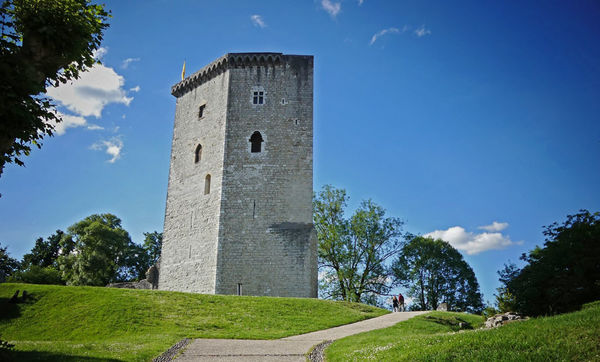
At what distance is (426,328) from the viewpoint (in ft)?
45.5

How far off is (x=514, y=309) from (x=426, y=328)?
12.5 ft

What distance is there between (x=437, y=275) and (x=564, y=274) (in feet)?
86.4

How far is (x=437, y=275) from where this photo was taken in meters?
34.9

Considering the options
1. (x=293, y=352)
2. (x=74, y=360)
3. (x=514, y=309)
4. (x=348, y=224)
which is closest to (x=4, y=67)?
(x=74, y=360)

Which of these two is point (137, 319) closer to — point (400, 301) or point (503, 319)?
point (503, 319)

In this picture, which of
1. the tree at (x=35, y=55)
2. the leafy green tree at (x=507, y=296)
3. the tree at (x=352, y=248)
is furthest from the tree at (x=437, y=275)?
the tree at (x=35, y=55)

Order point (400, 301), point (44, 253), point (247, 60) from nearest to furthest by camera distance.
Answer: point (247, 60), point (400, 301), point (44, 253)

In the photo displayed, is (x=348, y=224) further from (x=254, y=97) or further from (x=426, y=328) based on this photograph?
(x=426, y=328)

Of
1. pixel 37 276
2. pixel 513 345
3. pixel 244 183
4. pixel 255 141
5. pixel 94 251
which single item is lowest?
pixel 513 345

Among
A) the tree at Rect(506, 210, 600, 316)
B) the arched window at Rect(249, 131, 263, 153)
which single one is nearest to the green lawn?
the tree at Rect(506, 210, 600, 316)

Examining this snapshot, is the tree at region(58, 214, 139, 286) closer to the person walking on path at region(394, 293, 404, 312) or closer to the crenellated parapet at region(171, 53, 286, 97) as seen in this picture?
the crenellated parapet at region(171, 53, 286, 97)

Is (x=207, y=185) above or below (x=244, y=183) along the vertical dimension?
above

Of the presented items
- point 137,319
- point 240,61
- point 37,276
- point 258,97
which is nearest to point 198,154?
point 258,97

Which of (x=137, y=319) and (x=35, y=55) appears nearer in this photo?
(x=35, y=55)
